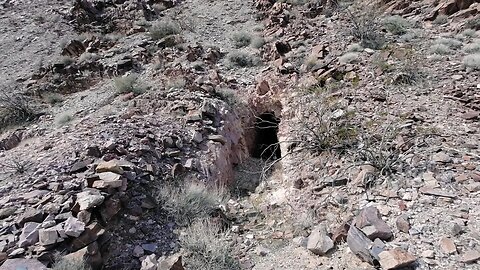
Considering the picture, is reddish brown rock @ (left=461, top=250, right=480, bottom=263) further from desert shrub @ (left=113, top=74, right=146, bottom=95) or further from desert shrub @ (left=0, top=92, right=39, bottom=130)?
desert shrub @ (left=0, top=92, right=39, bottom=130)

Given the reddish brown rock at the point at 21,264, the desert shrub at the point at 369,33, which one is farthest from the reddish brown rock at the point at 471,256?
the desert shrub at the point at 369,33

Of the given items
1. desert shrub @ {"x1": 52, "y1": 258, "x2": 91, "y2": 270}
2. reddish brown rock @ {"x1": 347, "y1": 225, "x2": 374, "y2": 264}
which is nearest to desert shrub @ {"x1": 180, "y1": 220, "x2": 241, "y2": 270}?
desert shrub @ {"x1": 52, "y1": 258, "x2": 91, "y2": 270}

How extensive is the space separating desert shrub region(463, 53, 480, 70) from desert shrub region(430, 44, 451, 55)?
608 millimetres

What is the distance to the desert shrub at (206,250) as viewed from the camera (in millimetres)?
3356

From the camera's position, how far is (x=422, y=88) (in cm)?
583

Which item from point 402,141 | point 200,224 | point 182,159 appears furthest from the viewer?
point 182,159

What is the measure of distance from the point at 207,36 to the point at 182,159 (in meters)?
6.14

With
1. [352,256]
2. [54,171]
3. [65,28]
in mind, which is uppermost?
[65,28]

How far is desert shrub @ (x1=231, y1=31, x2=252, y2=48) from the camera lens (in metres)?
9.68

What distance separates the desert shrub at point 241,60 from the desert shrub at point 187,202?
4791 mm

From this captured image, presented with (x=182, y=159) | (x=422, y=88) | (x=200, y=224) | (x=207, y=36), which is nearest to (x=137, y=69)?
(x=207, y=36)

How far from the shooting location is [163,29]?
392 inches

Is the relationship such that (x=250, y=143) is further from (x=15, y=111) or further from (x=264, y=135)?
(x=15, y=111)

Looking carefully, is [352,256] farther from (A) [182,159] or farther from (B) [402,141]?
(A) [182,159]
